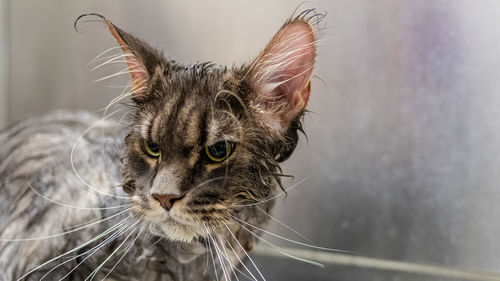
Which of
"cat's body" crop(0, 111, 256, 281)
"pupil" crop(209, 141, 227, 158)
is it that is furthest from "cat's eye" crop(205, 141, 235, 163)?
"cat's body" crop(0, 111, 256, 281)

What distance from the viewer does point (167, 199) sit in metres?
0.70

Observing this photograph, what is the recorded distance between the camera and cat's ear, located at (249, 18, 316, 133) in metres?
0.75

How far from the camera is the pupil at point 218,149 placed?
0.74 m

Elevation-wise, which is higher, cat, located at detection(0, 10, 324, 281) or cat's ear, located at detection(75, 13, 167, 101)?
cat's ear, located at detection(75, 13, 167, 101)

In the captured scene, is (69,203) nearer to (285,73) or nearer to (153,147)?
(153,147)

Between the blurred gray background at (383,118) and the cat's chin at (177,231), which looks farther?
the blurred gray background at (383,118)

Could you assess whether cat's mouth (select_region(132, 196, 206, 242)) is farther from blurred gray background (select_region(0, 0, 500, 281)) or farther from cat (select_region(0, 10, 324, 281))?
blurred gray background (select_region(0, 0, 500, 281))

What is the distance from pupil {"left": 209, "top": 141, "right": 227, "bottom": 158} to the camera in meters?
0.74

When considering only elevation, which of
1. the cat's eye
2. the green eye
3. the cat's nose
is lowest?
the cat's nose

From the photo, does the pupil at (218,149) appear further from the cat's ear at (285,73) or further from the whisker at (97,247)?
the whisker at (97,247)

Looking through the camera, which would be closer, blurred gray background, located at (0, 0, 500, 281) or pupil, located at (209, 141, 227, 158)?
pupil, located at (209, 141, 227, 158)

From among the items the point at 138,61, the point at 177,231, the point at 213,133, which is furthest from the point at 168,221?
the point at 138,61

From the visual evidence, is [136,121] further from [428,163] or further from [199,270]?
[428,163]

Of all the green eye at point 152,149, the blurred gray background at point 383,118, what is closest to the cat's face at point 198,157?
the green eye at point 152,149
